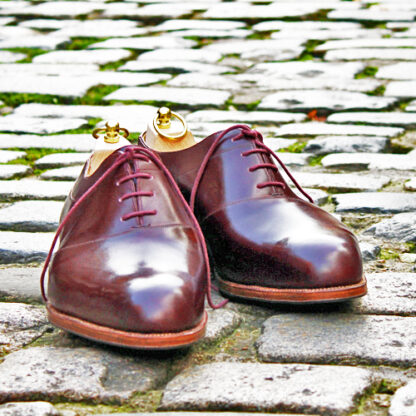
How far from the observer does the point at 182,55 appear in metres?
4.88

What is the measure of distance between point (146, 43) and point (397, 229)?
343 centimetres

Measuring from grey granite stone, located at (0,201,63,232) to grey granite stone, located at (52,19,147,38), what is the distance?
3.35 metres

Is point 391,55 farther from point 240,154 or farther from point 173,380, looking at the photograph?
point 173,380

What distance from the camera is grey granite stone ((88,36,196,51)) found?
521 centimetres

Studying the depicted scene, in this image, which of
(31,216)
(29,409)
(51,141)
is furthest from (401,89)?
(29,409)

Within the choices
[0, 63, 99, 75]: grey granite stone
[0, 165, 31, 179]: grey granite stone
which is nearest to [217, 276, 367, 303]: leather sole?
[0, 165, 31, 179]: grey granite stone

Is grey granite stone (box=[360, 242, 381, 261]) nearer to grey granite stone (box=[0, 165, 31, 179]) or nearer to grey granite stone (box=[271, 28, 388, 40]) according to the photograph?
grey granite stone (box=[0, 165, 31, 179])

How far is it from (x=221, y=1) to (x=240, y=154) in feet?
18.4

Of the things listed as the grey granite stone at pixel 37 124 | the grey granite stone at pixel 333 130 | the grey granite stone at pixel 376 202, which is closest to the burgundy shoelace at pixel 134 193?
the grey granite stone at pixel 376 202

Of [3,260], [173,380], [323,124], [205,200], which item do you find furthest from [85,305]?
[323,124]

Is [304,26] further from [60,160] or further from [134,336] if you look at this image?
[134,336]

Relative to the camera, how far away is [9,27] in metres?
6.07

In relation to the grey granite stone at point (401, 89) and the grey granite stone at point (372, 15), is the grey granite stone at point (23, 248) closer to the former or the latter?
the grey granite stone at point (401, 89)

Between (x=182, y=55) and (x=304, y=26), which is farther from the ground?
(x=182, y=55)
